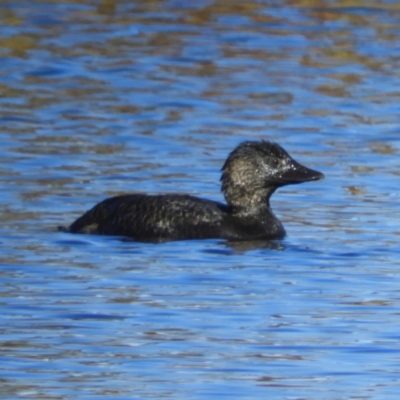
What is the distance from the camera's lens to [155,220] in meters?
12.8

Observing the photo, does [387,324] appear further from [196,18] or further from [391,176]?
[196,18]

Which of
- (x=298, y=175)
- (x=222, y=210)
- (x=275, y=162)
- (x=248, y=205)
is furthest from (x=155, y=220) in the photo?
(x=298, y=175)

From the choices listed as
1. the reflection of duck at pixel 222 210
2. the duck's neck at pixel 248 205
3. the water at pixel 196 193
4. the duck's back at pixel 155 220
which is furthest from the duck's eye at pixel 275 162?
the duck's back at pixel 155 220

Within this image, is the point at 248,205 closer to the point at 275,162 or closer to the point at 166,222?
the point at 275,162

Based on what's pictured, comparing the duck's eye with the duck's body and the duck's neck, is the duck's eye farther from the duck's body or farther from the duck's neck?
the duck's body

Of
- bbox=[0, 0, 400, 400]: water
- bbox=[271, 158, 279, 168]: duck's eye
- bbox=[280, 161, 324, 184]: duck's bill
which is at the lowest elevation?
bbox=[0, 0, 400, 400]: water

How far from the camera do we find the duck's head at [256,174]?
44.1ft

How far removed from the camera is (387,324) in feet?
32.5

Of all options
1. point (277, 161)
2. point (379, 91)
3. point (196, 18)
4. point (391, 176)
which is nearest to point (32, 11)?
point (196, 18)

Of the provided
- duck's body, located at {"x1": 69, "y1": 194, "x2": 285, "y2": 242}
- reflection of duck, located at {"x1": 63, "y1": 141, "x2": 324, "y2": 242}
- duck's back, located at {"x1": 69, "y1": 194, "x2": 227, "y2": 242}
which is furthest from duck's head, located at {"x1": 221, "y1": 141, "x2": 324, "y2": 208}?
duck's back, located at {"x1": 69, "y1": 194, "x2": 227, "y2": 242}

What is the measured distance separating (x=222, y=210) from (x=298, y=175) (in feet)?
2.49

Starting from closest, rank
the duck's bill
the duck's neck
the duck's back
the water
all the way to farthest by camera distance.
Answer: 1. the water
2. the duck's back
3. the duck's neck
4. the duck's bill

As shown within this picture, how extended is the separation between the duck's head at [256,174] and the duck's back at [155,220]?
0.42 meters

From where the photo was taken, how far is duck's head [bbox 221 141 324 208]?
13.5 meters
